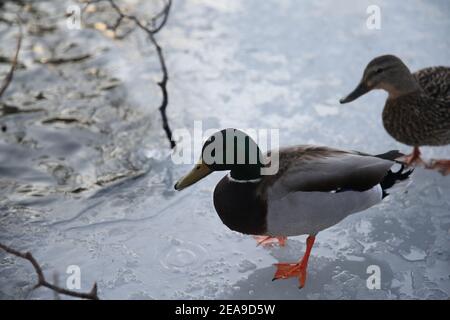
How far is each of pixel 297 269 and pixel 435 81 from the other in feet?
4.97

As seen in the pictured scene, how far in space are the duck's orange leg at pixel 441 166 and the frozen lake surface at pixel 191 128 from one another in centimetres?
7

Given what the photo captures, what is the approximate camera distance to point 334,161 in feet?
9.30

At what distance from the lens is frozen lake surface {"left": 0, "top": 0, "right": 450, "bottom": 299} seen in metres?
2.98

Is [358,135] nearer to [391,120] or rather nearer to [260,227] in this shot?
[391,120]

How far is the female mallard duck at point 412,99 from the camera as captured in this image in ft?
11.5

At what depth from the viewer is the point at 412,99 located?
11.7 ft

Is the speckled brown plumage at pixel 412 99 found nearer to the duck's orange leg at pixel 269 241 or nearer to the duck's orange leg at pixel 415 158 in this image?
the duck's orange leg at pixel 415 158

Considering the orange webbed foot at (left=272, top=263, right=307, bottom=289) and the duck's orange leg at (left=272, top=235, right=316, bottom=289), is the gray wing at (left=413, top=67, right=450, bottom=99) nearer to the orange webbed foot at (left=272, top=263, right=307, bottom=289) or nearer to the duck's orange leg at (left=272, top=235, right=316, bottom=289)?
the duck's orange leg at (left=272, top=235, right=316, bottom=289)

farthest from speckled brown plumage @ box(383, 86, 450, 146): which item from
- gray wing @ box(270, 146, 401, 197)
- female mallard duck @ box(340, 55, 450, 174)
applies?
Answer: gray wing @ box(270, 146, 401, 197)

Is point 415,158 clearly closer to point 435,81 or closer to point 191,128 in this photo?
point 435,81

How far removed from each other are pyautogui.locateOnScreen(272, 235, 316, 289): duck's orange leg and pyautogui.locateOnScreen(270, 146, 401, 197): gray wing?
0.36m

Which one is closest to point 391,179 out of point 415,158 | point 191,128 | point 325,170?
point 325,170

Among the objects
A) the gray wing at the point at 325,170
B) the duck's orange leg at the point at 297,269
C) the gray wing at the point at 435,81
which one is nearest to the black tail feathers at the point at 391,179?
the gray wing at the point at 325,170

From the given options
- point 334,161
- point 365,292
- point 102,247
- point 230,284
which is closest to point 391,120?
point 334,161
